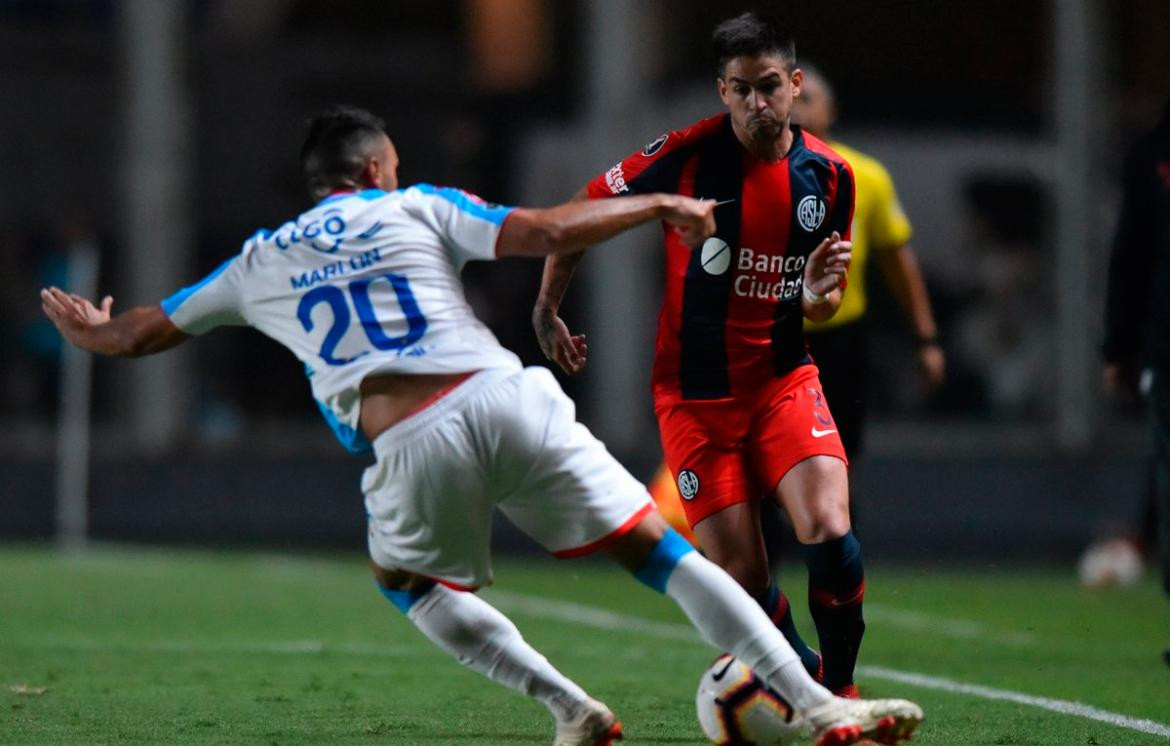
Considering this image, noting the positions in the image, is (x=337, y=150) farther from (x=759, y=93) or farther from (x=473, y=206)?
(x=759, y=93)

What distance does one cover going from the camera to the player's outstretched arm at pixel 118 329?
5.31 metres

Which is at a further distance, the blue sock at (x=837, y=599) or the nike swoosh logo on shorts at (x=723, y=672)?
the blue sock at (x=837, y=599)

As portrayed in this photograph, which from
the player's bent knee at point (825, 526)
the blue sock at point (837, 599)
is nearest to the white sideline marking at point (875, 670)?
the blue sock at point (837, 599)

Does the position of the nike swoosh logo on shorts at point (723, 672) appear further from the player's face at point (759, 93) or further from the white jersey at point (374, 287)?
the player's face at point (759, 93)

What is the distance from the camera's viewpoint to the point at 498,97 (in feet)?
54.1

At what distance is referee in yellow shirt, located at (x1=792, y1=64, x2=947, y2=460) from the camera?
25.7ft

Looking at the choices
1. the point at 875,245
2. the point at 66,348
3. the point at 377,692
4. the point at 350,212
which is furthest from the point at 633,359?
the point at 350,212

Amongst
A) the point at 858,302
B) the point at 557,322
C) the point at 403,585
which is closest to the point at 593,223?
the point at 557,322

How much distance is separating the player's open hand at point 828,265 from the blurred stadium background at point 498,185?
9080 mm

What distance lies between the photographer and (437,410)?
16.4ft

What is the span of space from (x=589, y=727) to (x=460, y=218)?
1.44 metres

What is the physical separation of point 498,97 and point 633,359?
2.49 meters

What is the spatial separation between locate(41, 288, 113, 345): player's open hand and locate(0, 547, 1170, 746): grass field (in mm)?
1192

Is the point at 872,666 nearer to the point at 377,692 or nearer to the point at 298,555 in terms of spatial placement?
the point at 377,692
